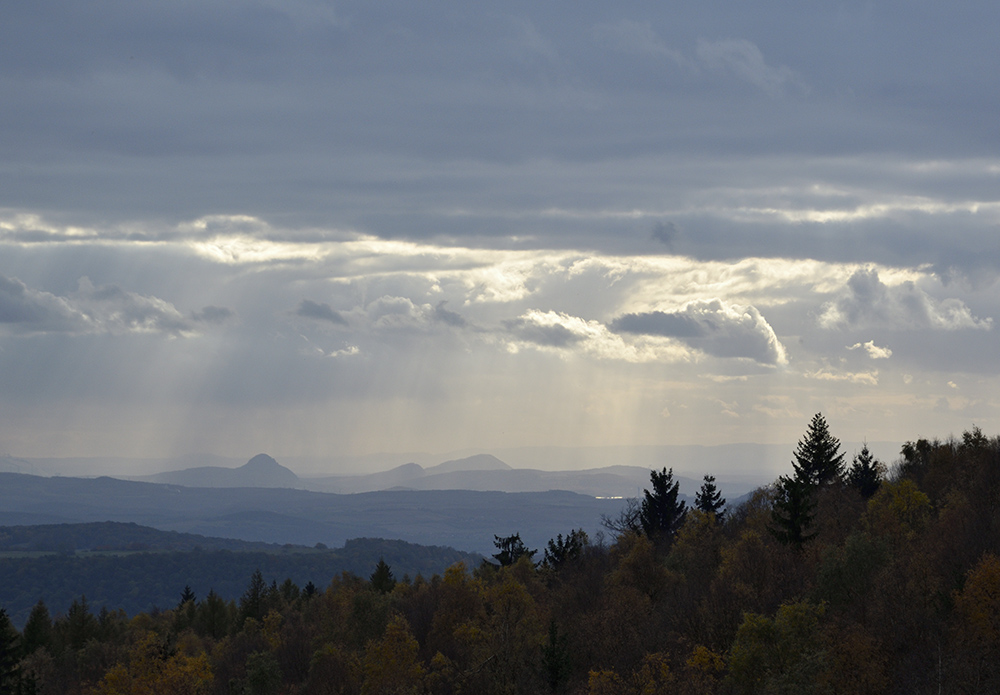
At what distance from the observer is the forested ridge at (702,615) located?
6419cm

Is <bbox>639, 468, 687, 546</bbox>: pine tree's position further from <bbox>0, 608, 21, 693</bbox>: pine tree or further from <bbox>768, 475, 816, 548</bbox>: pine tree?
<bbox>0, 608, 21, 693</bbox>: pine tree

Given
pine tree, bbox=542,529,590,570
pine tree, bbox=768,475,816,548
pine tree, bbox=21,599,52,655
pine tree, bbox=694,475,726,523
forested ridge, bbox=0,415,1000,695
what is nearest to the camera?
forested ridge, bbox=0,415,1000,695

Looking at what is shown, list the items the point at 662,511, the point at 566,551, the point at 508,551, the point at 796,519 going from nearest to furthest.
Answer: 1. the point at 796,519
2. the point at 662,511
3. the point at 508,551
4. the point at 566,551

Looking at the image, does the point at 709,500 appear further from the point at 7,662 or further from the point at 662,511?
the point at 7,662

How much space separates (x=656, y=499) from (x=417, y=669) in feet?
183

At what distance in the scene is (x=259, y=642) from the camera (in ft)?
460

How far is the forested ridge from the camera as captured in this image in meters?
64.2

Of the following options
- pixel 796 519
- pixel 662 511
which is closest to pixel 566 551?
pixel 662 511

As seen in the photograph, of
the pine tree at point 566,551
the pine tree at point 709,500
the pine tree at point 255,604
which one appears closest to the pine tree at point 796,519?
the pine tree at point 709,500

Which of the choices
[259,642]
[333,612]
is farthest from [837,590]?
[259,642]

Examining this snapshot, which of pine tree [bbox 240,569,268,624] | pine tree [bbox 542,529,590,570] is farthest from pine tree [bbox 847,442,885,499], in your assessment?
pine tree [bbox 240,569,268,624]

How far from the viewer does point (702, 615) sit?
77.8 meters

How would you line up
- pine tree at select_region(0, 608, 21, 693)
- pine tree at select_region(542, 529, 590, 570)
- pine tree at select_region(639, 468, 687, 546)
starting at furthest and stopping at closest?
pine tree at select_region(542, 529, 590, 570) → pine tree at select_region(639, 468, 687, 546) → pine tree at select_region(0, 608, 21, 693)

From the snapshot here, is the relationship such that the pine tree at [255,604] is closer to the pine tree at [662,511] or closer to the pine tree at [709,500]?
the pine tree at [662,511]
